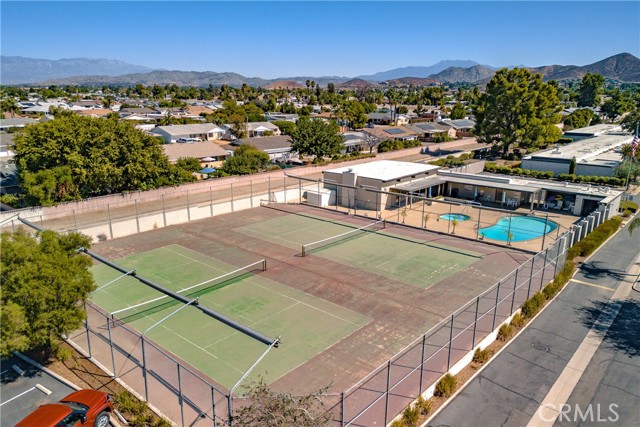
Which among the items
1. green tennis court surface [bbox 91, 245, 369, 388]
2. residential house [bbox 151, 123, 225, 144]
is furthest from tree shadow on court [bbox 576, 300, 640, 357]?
residential house [bbox 151, 123, 225, 144]

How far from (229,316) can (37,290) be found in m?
8.61

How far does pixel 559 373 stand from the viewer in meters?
16.4

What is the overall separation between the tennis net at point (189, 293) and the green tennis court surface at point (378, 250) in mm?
5300

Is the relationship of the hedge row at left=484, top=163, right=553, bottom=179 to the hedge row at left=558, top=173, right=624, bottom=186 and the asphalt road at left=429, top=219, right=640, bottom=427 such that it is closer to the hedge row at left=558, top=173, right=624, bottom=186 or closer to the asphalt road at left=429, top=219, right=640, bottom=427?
the hedge row at left=558, top=173, right=624, bottom=186

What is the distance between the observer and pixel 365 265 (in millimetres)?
27125

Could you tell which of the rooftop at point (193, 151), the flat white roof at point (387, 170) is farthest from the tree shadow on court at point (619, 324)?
the rooftop at point (193, 151)

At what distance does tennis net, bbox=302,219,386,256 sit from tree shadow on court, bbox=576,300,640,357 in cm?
1586

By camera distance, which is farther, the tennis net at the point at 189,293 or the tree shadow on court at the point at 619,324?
the tennis net at the point at 189,293

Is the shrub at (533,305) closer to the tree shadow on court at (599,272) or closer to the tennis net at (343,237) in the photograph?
the tree shadow on court at (599,272)

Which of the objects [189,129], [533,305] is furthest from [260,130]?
[533,305]

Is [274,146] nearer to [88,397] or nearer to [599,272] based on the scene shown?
[599,272]

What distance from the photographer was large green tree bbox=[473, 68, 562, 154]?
58.4m

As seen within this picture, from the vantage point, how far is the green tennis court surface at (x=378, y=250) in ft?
85.6

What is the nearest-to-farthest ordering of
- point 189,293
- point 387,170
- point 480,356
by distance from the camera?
point 480,356 < point 189,293 < point 387,170
